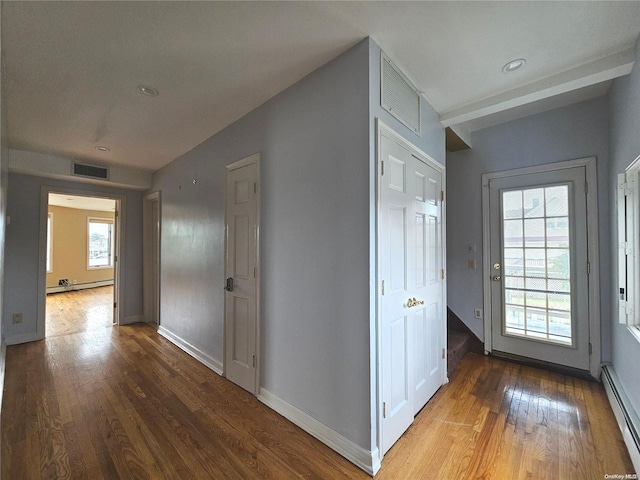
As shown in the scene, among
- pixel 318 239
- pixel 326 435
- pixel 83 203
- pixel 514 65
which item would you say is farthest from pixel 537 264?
pixel 83 203

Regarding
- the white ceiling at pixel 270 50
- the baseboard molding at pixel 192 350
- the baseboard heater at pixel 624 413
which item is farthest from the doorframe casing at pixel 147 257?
the baseboard heater at pixel 624 413

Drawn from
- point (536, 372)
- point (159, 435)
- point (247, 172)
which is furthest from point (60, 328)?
point (536, 372)

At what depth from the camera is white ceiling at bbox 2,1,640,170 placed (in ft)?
4.50

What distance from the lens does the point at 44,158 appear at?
3.50 metres

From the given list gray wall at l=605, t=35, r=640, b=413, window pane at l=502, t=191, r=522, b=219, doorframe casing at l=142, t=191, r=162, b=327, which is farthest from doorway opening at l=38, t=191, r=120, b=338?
gray wall at l=605, t=35, r=640, b=413

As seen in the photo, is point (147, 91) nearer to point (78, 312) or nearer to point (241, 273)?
point (241, 273)

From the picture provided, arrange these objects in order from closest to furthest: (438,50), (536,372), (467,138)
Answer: (438,50) → (536,372) → (467,138)

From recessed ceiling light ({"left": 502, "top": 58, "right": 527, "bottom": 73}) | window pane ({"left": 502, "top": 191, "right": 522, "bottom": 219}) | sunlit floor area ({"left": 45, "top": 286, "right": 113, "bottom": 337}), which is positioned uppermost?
recessed ceiling light ({"left": 502, "top": 58, "right": 527, "bottom": 73})

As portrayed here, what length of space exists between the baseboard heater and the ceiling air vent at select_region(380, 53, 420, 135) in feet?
7.59

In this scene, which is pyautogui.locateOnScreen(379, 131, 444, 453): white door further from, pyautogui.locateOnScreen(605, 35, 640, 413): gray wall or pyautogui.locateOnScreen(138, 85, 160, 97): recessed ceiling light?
pyautogui.locateOnScreen(138, 85, 160, 97): recessed ceiling light

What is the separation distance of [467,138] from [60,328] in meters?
6.44

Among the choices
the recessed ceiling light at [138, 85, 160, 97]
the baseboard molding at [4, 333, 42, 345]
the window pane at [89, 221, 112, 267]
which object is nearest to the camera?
the recessed ceiling light at [138, 85, 160, 97]

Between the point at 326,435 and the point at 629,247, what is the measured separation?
96.9 inches

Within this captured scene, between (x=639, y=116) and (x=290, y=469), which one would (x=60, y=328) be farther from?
(x=639, y=116)
